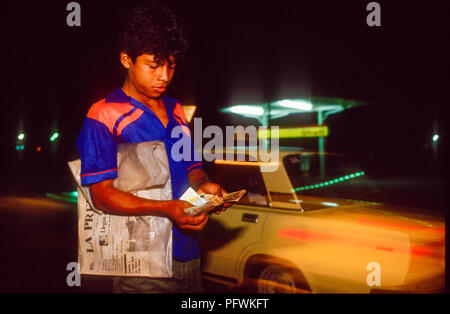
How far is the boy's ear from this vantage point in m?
1.63

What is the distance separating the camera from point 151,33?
157cm

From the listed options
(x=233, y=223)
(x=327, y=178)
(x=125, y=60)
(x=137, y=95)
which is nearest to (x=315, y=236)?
(x=233, y=223)

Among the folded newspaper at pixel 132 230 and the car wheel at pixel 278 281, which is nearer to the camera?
the folded newspaper at pixel 132 230

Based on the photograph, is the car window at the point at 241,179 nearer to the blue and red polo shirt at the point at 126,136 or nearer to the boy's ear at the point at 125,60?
the blue and red polo shirt at the point at 126,136

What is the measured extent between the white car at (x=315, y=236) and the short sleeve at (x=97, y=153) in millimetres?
2380

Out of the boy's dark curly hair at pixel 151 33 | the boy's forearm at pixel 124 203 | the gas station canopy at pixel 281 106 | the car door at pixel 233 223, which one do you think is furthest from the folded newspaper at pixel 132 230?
the gas station canopy at pixel 281 106

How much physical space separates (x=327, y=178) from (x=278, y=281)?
1.41 meters

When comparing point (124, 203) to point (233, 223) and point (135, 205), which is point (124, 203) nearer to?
point (135, 205)

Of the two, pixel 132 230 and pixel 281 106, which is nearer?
pixel 132 230

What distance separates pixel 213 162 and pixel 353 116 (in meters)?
53.9

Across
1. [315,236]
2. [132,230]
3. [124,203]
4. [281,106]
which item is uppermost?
[281,106]

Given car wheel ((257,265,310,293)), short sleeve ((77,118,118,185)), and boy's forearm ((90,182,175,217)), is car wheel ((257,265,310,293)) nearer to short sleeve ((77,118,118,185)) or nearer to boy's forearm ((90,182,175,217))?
boy's forearm ((90,182,175,217))

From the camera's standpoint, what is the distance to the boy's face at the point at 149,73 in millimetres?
1599

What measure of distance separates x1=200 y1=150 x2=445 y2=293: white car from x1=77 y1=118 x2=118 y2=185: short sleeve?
2.38 m
